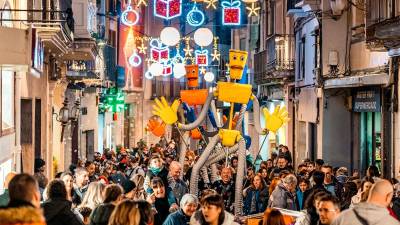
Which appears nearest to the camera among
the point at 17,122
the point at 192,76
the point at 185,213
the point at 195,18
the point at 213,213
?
the point at 213,213

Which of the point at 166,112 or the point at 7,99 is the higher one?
the point at 7,99

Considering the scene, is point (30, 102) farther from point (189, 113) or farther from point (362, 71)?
point (362, 71)

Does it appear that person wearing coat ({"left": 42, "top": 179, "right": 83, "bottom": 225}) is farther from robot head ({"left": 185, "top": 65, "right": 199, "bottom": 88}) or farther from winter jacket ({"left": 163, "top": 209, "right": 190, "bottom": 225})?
robot head ({"left": 185, "top": 65, "right": 199, "bottom": 88})

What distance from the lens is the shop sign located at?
83.1ft

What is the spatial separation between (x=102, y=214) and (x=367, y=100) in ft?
56.5

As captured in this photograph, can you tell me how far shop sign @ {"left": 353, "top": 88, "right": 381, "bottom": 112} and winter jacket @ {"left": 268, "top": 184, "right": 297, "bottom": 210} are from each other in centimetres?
1043

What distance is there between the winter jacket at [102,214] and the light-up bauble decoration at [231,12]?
27297 millimetres

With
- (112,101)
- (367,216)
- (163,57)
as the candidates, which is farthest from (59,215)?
(112,101)

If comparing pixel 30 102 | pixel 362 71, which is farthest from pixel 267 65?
pixel 30 102

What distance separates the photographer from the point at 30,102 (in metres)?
23.2

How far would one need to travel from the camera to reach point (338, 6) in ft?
92.9

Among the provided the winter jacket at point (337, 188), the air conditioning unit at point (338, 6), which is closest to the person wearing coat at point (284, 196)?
the winter jacket at point (337, 188)

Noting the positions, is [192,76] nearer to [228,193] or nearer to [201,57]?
[228,193]

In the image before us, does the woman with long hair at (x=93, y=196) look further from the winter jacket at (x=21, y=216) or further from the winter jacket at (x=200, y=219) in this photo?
the winter jacket at (x=21, y=216)
